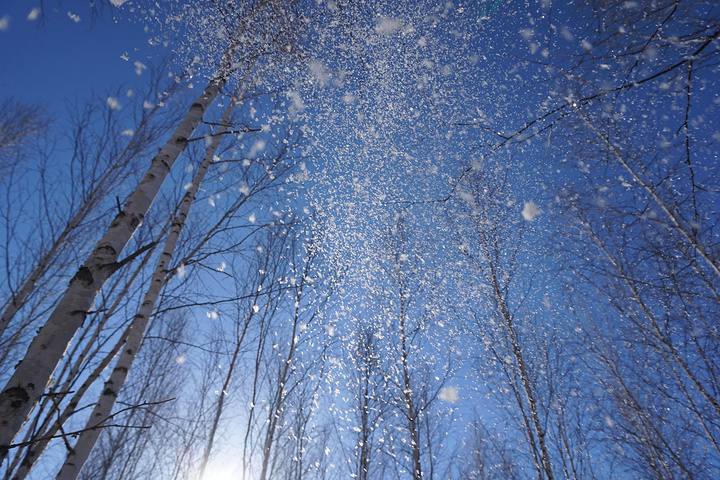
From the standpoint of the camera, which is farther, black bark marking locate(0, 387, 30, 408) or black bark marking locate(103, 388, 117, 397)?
black bark marking locate(103, 388, 117, 397)

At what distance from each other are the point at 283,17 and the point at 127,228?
2.69 metres

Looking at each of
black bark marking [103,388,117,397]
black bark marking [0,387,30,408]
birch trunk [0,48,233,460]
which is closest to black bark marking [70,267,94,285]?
birch trunk [0,48,233,460]

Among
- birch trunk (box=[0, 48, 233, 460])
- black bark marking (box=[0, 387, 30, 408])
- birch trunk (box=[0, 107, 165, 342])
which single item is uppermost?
birch trunk (box=[0, 107, 165, 342])

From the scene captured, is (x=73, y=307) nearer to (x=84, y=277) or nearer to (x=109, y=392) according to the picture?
(x=84, y=277)

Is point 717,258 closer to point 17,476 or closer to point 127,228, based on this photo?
point 127,228

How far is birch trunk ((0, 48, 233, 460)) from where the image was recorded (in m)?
1.09

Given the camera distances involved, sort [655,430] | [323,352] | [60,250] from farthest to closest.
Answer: [323,352]
[655,430]
[60,250]

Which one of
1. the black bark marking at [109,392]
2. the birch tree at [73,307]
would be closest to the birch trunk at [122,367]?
the black bark marking at [109,392]

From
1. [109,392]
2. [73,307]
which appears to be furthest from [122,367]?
[73,307]

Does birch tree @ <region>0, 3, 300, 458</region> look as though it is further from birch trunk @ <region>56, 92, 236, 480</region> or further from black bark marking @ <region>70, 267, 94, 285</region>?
birch trunk @ <region>56, 92, 236, 480</region>

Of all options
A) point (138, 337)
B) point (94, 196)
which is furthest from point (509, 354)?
point (94, 196)

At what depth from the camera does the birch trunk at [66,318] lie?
3.59ft

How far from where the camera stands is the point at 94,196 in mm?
4883

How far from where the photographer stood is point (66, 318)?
4.28 ft
